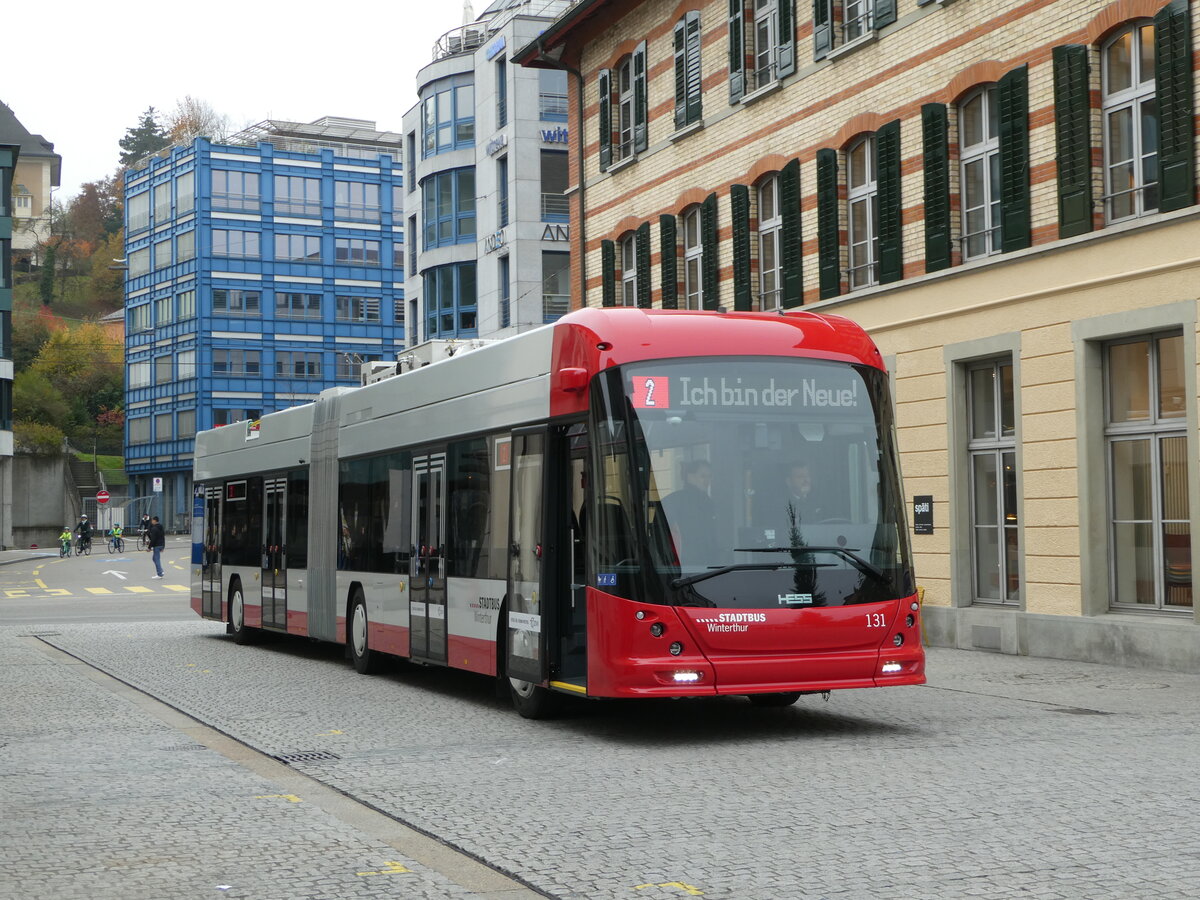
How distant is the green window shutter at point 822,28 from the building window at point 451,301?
28729 mm

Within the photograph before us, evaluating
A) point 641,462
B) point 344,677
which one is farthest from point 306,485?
point 641,462

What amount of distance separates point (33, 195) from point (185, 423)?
2024 inches

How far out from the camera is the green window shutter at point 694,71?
88.8 ft

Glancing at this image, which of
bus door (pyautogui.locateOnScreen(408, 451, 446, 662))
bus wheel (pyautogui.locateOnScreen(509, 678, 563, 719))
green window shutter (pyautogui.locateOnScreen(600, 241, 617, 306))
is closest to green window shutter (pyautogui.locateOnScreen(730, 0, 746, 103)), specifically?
green window shutter (pyautogui.locateOnScreen(600, 241, 617, 306))

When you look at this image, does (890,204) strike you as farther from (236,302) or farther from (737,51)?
(236,302)

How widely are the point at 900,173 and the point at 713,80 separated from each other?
5989 millimetres

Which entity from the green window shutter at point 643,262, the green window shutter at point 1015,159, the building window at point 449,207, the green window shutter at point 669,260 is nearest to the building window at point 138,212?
the building window at point 449,207

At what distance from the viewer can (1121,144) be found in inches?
698

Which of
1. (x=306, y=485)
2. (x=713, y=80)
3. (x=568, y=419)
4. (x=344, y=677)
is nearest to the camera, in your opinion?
(x=568, y=419)

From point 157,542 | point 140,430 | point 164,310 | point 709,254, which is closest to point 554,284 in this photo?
point 157,542

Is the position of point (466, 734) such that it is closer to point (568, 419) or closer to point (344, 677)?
point (568, 419)

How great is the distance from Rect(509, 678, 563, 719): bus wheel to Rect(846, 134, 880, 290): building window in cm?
1117

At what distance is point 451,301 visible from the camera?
52844 mm

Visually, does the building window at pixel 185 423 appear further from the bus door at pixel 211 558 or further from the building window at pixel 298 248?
the bus door at pixel 211 558
